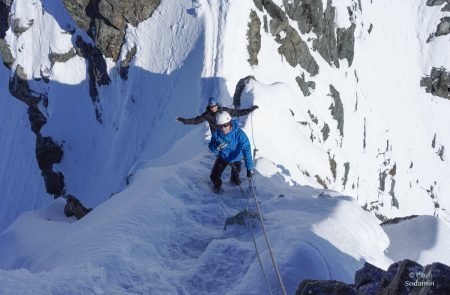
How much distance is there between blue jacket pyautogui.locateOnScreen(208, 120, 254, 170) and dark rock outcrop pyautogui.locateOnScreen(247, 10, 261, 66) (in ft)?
45.5

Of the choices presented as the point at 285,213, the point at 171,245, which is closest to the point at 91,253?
the point at 171,245

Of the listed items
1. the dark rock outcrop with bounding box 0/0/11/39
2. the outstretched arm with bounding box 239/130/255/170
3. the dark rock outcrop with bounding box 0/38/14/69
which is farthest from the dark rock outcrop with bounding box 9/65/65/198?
the outstretched arm with bounding box 239/130/255/170

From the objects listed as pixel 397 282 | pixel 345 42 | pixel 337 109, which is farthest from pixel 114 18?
pixel 397 282

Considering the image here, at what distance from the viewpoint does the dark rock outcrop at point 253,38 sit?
23.3 m

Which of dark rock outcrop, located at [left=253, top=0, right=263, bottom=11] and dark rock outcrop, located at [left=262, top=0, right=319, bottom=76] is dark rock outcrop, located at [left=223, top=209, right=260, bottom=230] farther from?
dark rock outcrop, located at [left=262, top=0, right=319, bottom=76]

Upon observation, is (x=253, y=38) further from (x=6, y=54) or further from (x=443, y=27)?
(x=443, y=27)

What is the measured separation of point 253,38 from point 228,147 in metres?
15.3

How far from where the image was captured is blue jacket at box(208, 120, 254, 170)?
9.52 m

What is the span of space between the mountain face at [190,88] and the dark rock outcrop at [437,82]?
427cm

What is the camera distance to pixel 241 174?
35.7 ft

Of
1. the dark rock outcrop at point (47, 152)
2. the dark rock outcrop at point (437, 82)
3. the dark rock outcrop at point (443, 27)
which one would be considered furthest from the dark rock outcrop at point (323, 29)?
the dark rock outcrop at point (443, 27)

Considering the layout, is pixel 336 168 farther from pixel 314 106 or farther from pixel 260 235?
pixel 260 235

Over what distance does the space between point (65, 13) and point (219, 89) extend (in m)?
15.6

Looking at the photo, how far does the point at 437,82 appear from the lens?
147ft
